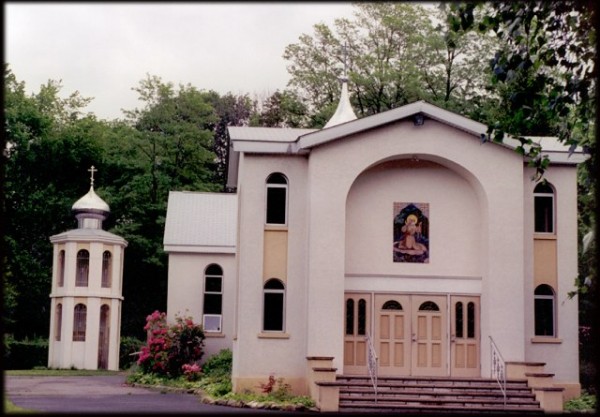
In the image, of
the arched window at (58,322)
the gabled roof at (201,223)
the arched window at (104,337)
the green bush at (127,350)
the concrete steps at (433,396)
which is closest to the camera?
the concrete steps at (433,396)

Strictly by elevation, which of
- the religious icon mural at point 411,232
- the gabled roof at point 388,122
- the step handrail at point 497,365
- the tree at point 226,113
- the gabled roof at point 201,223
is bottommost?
the step handrail at point 497,365

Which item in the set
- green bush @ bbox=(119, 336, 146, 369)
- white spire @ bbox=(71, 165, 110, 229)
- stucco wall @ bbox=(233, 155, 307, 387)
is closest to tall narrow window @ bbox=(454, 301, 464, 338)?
stucco wall @ bbox=(233, 155, 307, 387)

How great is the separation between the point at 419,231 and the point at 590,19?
420 inches

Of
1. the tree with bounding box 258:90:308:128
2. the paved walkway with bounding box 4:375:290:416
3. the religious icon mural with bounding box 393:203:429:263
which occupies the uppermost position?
the tree with bounding box 258:90:308:128

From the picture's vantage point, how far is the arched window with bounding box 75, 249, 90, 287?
40031 mm

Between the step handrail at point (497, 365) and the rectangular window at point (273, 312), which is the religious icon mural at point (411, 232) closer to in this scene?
the step handrail at point (497, 365)

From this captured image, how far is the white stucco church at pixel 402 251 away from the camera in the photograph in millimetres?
22078

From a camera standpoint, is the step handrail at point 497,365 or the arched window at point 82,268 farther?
the arched window at point 82,268

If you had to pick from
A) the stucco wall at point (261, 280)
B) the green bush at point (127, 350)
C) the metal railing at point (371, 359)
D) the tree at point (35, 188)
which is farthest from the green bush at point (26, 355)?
the metal railing at point (371, 359)

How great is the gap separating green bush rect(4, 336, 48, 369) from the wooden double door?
72.1 feet

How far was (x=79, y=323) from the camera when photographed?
39.6 metres

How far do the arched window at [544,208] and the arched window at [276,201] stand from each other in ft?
20.3

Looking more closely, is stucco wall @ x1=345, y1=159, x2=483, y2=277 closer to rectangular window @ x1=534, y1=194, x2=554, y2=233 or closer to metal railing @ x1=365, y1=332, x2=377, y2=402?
rectangular window @ x1=534, y1=194, x2=554, y2=233

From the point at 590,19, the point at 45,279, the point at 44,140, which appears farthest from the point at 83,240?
the point at 590,19
